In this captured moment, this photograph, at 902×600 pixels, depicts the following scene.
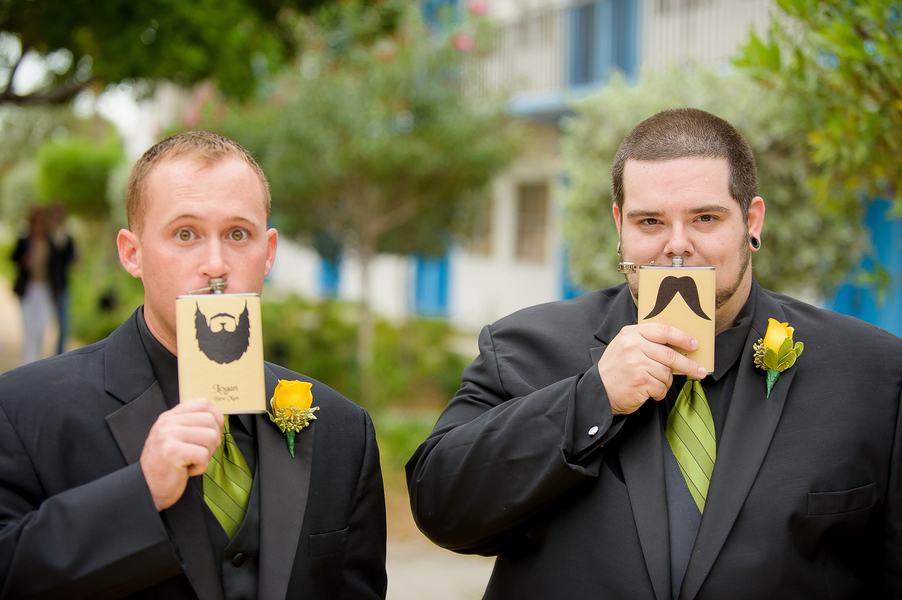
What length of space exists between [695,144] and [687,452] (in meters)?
0.79

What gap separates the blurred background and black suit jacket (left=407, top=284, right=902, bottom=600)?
186cm

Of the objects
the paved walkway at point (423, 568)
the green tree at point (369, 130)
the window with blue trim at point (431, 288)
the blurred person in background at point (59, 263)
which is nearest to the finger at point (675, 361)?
the paved walkway at point (423, 568)

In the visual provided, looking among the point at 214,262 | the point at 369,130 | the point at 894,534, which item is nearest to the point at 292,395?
the point at 214,262

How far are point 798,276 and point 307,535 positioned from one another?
5.19m

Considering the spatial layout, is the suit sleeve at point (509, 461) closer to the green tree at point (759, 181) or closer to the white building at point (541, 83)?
the green tree at point (759, 181)

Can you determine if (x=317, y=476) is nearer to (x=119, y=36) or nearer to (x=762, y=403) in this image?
(x=762, y=403)

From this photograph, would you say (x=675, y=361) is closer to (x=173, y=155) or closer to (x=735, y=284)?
(x=735, y=284)

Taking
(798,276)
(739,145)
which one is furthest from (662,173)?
(798,276)

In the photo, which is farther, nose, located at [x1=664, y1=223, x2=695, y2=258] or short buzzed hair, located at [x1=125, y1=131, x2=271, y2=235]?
nose, located at [x1=664, y1=223, x2=695, y2=258]

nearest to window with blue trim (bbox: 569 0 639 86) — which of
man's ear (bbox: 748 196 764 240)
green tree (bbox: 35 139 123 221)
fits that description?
man's ear (bbox: 748 196 764 240)

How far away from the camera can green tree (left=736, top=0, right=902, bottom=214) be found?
10.4ft

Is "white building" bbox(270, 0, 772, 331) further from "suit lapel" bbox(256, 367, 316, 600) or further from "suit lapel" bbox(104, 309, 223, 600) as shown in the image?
"suit lapel" bbox(104, 309, 223, 600)

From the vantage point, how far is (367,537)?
2014mm

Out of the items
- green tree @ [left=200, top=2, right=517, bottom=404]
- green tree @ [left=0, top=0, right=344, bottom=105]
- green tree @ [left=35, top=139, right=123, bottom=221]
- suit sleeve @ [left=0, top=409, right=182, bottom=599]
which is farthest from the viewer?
green tree @ [left=35, top=139, right=123, bottom=221]
